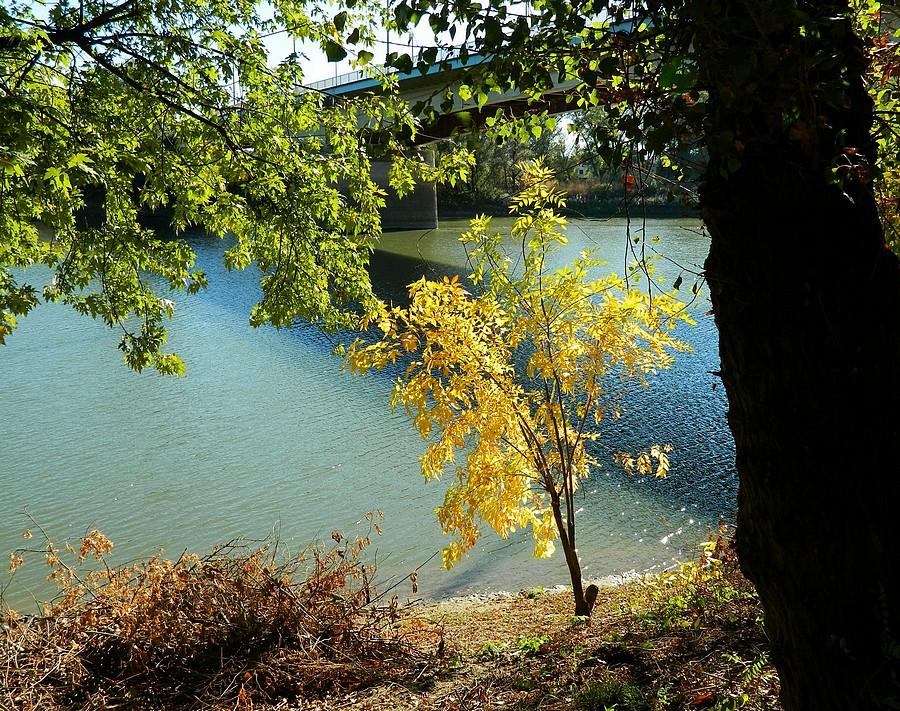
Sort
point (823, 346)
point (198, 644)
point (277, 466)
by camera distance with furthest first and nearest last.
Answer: point (277, 466) → point (198, 644) → point (823, 346)

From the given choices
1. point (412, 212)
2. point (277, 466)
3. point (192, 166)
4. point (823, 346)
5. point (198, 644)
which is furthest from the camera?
point (412, 212)

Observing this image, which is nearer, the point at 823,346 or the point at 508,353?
the point at 823,346

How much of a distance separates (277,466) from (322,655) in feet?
22.1

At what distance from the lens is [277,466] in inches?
419

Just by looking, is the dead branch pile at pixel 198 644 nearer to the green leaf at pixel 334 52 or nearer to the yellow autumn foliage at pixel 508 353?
the yellow autumn foliage at pixel 508 353

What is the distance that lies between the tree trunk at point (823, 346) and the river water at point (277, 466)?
5.97m

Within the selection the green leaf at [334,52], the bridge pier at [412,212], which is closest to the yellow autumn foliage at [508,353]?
the green leaf at [334,52]

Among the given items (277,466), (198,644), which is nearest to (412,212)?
(277,466)

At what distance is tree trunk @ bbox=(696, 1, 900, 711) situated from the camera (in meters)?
1.93

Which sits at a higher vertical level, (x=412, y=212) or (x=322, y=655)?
(x=412, y=212)

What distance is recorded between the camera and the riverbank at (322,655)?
3.50 metres

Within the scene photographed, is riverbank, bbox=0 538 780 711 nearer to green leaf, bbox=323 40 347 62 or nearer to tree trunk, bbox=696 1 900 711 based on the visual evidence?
tree trunk, bbox=696 1 900 711

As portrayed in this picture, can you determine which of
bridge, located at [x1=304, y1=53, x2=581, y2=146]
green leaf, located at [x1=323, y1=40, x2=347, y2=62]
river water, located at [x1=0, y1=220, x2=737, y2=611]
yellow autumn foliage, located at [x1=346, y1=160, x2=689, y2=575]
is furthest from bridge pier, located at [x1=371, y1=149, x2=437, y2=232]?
green leaf, located at [x1=323, y1=40, x2=347, y2=62]

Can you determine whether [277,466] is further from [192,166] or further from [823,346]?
[823,346]
